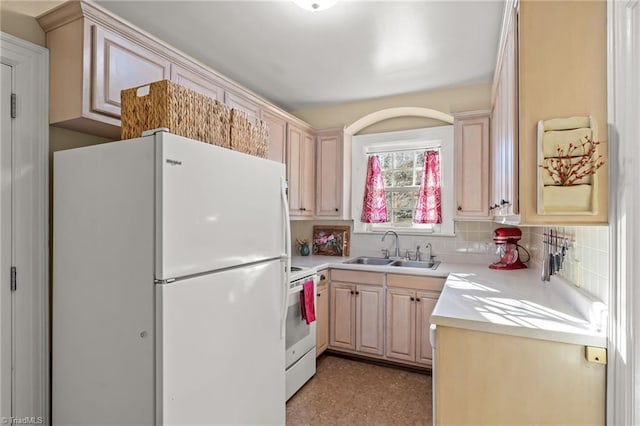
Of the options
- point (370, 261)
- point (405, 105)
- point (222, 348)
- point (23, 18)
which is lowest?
point (222, 348)

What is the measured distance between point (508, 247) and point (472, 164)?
0.79 m

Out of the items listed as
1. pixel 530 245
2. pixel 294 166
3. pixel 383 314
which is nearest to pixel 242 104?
pixel 294 166

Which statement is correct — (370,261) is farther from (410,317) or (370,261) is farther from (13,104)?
(13,104)

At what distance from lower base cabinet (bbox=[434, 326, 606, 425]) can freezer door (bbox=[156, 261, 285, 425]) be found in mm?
880

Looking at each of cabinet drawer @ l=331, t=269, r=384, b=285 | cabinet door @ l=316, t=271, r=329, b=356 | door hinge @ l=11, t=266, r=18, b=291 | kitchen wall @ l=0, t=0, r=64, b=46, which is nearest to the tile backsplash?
cabinet drawer @ l=331, t=269, r=384, b=285

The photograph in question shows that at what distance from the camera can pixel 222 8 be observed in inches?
76.0

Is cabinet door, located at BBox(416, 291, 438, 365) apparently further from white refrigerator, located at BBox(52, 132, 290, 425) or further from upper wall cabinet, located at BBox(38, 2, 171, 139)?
upper wall cabinet, located at BBox(38, 2, 171, 139)

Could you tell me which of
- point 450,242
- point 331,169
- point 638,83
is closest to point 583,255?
point 638,83

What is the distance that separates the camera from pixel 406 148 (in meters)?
3.58

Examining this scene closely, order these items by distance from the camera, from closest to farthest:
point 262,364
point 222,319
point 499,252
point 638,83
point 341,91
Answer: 1. point 638,83
2. point 222,319
3. point 262,364
4. point 499,252
5. point 341,91

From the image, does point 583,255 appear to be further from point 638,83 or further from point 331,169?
point 331,169

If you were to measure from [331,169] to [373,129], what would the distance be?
68 cm

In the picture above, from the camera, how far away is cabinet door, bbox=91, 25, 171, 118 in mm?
1646

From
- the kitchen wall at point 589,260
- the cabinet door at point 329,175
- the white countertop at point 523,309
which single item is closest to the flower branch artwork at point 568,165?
the kitchen wall at point 589,260
